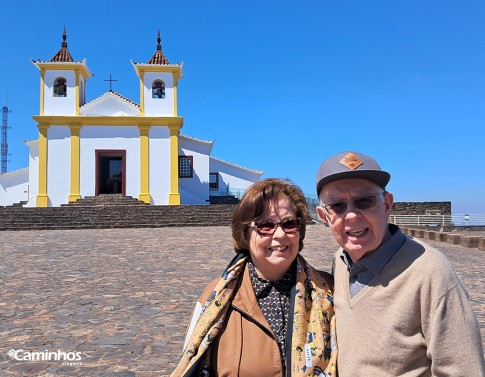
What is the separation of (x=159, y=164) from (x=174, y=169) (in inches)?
35.4

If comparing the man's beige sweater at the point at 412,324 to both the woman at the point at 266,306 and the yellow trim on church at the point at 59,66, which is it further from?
the yellow trim on church at the point at 59,66

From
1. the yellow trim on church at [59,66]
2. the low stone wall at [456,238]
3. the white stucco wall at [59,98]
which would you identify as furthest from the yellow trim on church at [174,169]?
the low stone wall at [456,238]

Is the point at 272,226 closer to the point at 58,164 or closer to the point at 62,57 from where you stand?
the point at 58,164

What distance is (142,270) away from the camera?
8367 millimetres

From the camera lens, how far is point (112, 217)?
2112 centimetres

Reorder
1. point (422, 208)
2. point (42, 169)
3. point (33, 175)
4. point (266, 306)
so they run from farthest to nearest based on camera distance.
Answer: point (422, 208) < point (33, 175) < point (42, 169) < point (266, 306)

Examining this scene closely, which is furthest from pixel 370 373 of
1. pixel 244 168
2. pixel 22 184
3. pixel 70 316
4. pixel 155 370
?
pixel 22 184

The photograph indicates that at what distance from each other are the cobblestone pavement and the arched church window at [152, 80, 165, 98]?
1673cm

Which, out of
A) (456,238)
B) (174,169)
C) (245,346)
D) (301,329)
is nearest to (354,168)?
(301,329)

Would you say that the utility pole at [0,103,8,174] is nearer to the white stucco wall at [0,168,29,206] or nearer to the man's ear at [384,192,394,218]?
the white stucco wall at [0,168,29,206]

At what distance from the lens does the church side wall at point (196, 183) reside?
28.2 m

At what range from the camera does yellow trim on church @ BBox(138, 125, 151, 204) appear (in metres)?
25.9

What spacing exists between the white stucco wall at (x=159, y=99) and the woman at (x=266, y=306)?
2541 cm

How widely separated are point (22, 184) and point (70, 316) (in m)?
28.4
